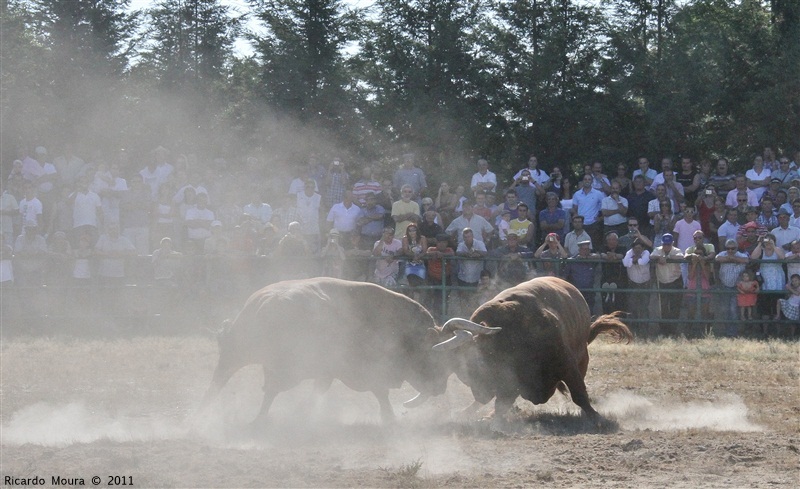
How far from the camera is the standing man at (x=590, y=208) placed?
17109 millimetres

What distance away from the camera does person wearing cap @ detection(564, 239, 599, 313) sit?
16.0 m

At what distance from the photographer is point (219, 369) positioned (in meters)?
9.83

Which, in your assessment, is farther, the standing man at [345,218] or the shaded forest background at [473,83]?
the shaded forest background at [473,83]

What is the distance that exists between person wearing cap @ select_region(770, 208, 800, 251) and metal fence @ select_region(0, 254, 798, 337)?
2.66 ft

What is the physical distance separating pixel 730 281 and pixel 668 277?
0.96 m

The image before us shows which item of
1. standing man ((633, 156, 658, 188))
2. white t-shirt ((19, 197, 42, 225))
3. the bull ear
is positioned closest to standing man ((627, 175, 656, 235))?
standing man ((633, 156, 658, 188))

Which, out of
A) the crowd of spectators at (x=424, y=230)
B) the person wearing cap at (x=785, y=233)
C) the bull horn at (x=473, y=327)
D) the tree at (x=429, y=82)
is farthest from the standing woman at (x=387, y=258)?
the bull horn at (x=473, y=327)

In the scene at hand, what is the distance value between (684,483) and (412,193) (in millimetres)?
10332

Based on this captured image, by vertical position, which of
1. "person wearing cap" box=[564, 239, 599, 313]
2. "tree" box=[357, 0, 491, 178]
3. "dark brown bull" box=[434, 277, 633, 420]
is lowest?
"dark brown bull" box=[434, 277, 633, 420]

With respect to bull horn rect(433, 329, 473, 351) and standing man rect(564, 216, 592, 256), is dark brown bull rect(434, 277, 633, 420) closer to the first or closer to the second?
bull horn rect(433, 329, 473, 351)

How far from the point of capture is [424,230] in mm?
16734

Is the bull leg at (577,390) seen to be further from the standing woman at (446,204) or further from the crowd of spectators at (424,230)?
the standing woman at (446,204)

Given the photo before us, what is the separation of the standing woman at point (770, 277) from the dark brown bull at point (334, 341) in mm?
7717

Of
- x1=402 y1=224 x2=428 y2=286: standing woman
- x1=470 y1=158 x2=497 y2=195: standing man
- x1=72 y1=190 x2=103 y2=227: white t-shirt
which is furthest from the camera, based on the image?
x1=470 y1=158 x2=497 y2=195: standing man
